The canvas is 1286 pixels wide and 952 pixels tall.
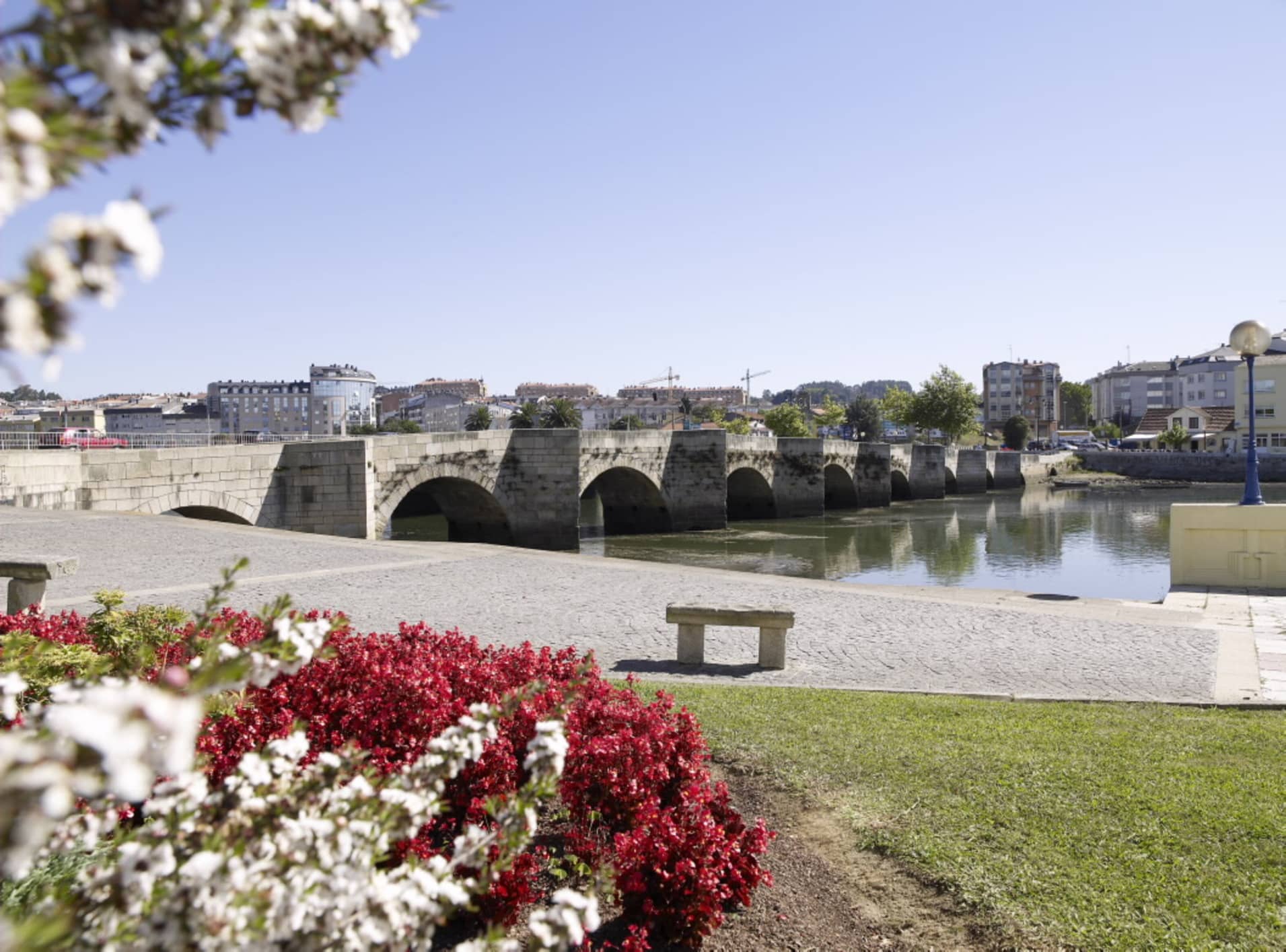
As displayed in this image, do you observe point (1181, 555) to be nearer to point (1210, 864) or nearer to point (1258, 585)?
point (1258, 585)

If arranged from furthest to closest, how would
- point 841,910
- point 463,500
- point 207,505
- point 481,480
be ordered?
1. point 463,500
2. point 481,480
3. point 207,505
4. point 841,910

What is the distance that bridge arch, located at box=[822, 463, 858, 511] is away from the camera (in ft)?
184

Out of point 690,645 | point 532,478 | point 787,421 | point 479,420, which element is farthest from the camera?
point 479,420

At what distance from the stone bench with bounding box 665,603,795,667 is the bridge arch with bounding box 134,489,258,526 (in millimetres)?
13913

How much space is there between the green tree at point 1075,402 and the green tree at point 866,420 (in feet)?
148

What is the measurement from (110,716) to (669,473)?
39403mm

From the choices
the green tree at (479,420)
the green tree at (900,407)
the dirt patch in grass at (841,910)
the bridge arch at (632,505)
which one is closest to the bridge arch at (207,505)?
the dirt patch in grass at (841,910)

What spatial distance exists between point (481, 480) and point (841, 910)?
1057 inches

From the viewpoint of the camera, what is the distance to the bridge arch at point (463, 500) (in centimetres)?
2728

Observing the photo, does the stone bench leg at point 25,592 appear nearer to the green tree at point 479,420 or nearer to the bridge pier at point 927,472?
the bridge pier at point 927,472

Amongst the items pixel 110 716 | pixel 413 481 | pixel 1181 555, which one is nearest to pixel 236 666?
pixel 110 716

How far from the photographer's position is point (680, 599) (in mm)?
12664

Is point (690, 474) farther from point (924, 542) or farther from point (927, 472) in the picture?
point (927, 472)

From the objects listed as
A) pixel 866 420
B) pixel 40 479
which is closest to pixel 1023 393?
pixel 866 420
